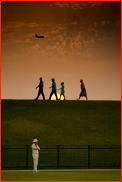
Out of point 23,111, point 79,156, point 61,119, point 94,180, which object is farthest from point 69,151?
point 94,180

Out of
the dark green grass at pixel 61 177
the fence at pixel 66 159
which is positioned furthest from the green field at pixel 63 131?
the dark green grass at pixel 61 177

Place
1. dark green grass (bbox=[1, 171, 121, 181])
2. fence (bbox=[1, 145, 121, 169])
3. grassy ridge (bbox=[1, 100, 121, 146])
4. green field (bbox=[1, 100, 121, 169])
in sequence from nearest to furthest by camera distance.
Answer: dark green grass (bbox=[1, 171, 121, 181]) < fence (bbox=[1, 145, 121, 169]) < green field (bbox=[1, 100, 121, 169]) < grassy ridge (bbox=[1, 100, 121, 146])

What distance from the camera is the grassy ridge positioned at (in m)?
30.4

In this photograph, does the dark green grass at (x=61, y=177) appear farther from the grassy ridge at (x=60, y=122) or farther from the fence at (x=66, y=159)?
the grassy ridge at (x=60, y=122)

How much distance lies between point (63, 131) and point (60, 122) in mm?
1681

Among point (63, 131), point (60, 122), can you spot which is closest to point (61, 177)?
point (63, 131)

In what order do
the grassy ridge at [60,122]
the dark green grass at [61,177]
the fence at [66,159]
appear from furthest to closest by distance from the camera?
the grassy ridge at [60,122] < the fence at [66,159] < the dark green grass at [61,177]

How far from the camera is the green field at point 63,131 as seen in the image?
1080 inches

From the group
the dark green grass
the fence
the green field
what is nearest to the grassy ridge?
the green field

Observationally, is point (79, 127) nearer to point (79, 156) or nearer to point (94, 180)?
point (79, 156)

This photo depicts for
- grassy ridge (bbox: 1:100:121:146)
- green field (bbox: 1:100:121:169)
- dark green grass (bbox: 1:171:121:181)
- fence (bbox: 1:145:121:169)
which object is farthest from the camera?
grassy ridge (bbox: 1:100:121:146)

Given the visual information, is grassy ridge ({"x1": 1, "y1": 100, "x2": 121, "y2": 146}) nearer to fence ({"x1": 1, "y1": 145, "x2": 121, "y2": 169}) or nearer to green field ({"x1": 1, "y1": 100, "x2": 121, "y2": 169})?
green field ({"x1": 1, "y1": 100, "x2": 121, "y2": 169})

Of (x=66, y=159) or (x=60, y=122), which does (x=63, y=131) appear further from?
(x=66, y=159)

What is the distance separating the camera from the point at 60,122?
110 ft
